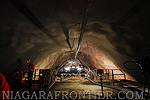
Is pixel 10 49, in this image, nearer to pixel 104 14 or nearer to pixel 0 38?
pixel 0 38

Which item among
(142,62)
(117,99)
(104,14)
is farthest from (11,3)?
(117,99)

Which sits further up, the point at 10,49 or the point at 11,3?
the point at 11,3

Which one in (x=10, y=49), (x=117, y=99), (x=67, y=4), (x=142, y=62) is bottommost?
(x=117, y=99)

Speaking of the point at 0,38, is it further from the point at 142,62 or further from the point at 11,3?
the point at 142,62

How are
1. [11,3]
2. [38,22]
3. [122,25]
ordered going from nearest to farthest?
[11,3], [38,22], [122,25]

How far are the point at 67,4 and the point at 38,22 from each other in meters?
1.52

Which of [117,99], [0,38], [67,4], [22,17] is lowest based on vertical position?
[117,99]

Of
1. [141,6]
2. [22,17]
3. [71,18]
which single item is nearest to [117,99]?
[141,6]

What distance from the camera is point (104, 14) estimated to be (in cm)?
340

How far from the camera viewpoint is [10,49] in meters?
3.63

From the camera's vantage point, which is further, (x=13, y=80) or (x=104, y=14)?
(x=13, y=80)

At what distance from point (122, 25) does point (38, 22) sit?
12.7ft

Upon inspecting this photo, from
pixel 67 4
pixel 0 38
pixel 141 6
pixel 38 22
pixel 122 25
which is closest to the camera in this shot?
pixel 141 6

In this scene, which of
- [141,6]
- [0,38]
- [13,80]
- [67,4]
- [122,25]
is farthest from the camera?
[13,80]
